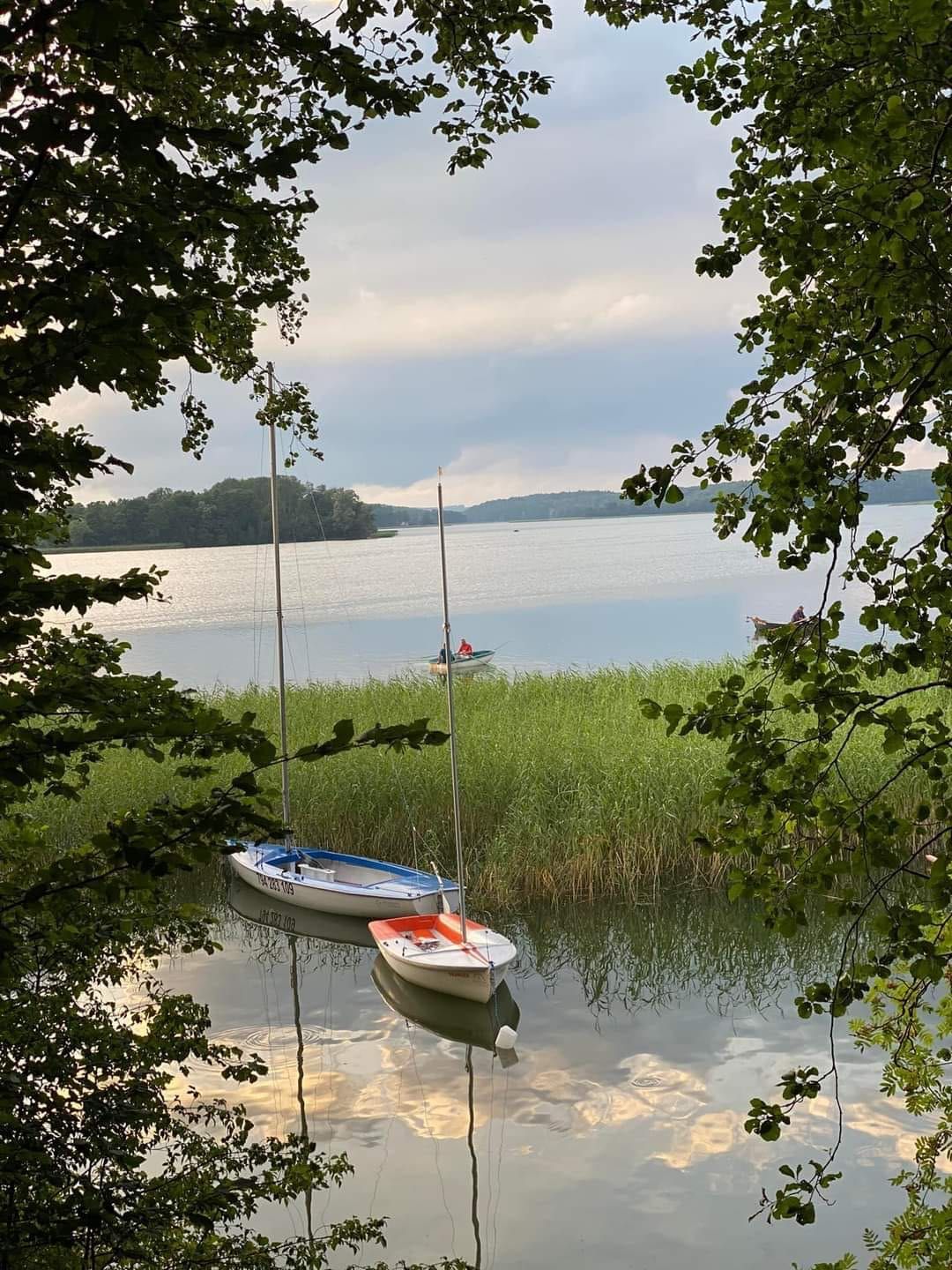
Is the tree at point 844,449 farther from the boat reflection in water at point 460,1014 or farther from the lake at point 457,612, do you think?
the lake at point 457,612

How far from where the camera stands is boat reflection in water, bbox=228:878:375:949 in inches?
557

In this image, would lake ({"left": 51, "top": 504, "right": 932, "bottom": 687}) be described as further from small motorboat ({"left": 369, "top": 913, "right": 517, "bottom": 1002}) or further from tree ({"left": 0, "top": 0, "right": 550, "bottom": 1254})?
tree ({"left": 0, "top": 0, "right": 550, "bottom": 1254})

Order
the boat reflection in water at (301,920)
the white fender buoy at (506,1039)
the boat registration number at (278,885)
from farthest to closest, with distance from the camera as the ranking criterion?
the boat registration number at (278,885), the boat reflection in water at (301,920), the white fender buoy at (506,1039)

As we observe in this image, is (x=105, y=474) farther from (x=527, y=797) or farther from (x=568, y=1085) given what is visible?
(x=527, y=797)

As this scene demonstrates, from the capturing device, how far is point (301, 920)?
47.9 ft

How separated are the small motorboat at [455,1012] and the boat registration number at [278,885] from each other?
8.73 ft

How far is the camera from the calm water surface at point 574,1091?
7.87m

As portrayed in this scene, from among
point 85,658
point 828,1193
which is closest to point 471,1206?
point 828,1193

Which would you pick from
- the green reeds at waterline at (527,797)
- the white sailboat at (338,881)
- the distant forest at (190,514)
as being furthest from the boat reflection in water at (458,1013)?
the distant forest at (190,514)

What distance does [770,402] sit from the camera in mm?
3467

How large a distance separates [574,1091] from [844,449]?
8002mm

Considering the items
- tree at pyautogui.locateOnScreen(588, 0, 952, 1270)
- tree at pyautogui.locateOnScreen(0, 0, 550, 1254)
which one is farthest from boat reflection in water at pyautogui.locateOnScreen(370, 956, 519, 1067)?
tree at pyautogui.locateOnScreen(588, 0, 952, 1270)

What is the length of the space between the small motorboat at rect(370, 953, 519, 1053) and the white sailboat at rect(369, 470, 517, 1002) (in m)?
0.10

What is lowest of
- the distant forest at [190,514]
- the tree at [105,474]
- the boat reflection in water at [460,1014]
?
the boat reflection in water at [460,1014]
